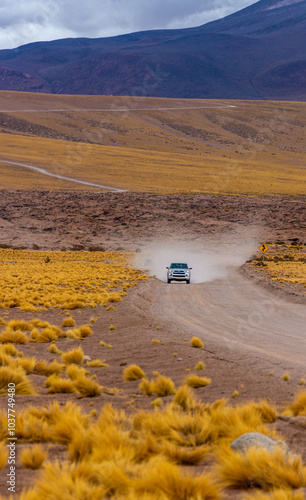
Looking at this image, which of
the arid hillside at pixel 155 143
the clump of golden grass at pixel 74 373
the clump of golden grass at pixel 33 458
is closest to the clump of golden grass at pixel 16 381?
the clump of golden grass at pixel 74 373

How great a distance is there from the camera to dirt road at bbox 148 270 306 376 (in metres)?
11.2

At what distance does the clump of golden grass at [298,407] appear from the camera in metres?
6.44

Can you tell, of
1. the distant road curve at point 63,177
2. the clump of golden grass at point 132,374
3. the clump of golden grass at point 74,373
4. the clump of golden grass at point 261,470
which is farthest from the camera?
the distant road curve at point 63,177

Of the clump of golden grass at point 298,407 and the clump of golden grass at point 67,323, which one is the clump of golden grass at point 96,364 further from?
the clump of golden grass at point 67,323

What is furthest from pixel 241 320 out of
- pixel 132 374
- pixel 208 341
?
pixel 132 374

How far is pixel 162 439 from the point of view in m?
5.14

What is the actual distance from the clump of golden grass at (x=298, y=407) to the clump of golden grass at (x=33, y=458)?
330 cm

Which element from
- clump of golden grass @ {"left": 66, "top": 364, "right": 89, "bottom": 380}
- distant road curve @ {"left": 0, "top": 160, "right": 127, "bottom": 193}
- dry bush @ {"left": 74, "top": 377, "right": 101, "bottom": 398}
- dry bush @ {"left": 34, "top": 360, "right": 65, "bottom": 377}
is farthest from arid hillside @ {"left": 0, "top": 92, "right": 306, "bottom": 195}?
dry bush @ {"left": 74, "top": 377, "right": 101, "bottom": 398}

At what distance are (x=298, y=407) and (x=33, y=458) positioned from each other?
377 centimetres

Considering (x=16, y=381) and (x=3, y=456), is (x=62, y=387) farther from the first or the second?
(x=3, y=456)

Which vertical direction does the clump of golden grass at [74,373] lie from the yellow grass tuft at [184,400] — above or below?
below

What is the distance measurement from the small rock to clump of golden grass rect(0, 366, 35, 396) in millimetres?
3924

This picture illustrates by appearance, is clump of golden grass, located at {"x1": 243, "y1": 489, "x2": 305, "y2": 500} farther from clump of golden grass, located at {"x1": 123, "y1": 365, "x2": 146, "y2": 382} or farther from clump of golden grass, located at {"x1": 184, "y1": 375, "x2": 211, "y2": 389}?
clump of golden grass, located at {"x1": 123, "y1": 365, "x2": 146, "y2": 382}

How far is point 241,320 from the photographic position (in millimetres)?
16609
